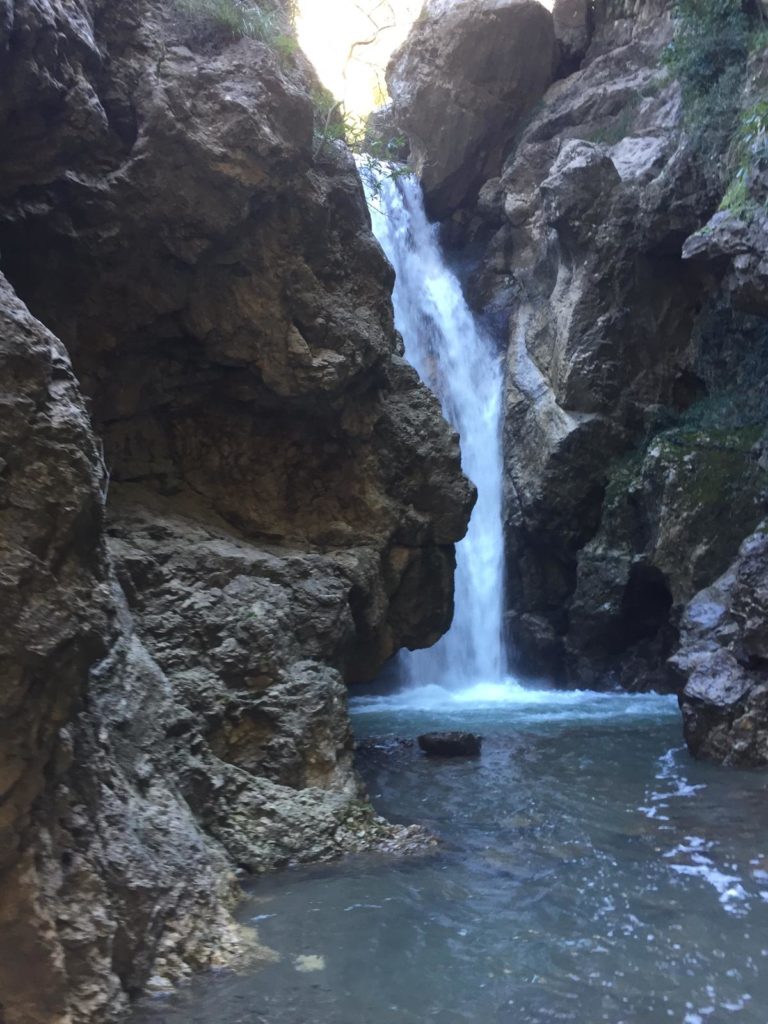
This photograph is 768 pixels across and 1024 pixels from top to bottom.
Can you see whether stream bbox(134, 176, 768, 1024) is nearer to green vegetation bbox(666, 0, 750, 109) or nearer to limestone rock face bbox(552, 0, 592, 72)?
green vegetation bbox(666, 0, 750, 109)

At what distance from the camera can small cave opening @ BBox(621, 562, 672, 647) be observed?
50.8 ft

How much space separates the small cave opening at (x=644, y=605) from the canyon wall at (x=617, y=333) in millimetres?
28

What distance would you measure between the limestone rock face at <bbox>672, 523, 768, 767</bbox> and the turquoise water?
0.48m

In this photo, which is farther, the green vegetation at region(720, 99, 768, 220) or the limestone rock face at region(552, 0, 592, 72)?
the limestone rock face at region(552, 0, 592, 72)

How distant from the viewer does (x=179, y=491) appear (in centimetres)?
848

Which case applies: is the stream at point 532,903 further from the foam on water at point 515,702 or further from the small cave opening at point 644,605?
the small cave opening at point 644,605

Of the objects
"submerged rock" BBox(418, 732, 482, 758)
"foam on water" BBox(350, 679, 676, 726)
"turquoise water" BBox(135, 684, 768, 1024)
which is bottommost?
"turquoise water" BBox(135, 684, 768, 1024)

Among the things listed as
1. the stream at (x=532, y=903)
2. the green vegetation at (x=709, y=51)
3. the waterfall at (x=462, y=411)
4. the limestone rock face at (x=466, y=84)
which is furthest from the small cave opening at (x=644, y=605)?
the limestone rock face at (x=466, y=84)

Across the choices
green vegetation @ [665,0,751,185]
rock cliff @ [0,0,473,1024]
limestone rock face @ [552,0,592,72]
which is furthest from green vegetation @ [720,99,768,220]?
limestone rock face @ [552,0,592,72]

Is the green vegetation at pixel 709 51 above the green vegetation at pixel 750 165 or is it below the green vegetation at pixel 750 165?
above

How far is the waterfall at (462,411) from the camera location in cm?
1728

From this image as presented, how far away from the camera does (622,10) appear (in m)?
19.4

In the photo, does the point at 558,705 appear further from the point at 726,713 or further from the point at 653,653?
the point at 726,713

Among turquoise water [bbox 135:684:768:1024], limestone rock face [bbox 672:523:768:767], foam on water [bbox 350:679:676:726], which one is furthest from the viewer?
foam on water [bbox 350:679:676:726]
